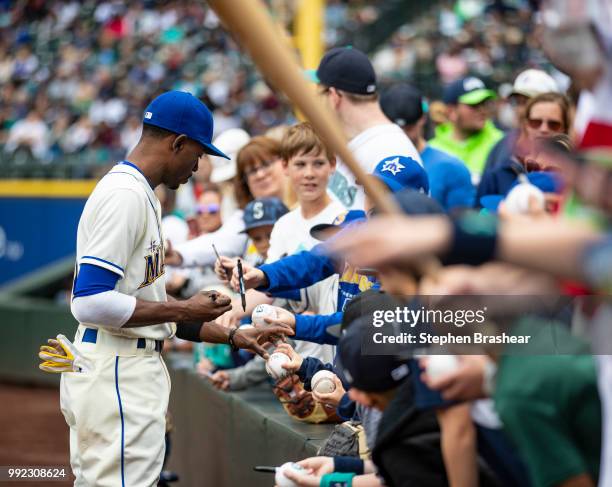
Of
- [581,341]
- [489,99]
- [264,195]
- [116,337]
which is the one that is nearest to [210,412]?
[264,195]

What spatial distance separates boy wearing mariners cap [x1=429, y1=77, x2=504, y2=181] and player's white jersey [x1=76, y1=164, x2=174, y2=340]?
3528mm

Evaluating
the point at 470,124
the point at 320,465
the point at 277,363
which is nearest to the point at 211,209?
the point at 470,124

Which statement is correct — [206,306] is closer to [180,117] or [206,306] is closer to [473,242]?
[180,117]

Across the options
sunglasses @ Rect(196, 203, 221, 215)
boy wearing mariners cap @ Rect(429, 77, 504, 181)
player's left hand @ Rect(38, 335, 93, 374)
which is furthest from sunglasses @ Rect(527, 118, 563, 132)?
player's left hand @ Rect(38, 335, 93, 374)

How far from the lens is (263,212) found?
5.46 m

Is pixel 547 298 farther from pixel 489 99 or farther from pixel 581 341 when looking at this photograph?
pixel 489 99

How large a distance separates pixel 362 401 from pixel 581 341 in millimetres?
634

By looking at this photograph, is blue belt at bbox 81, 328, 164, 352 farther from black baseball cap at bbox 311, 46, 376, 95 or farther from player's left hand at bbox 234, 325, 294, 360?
black baseball cap at bbox 311, 46, 376, 95

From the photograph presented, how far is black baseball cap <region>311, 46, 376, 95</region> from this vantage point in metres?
4.94

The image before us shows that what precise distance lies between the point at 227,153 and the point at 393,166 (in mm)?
2814

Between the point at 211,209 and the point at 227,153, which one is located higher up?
the point at 227,153

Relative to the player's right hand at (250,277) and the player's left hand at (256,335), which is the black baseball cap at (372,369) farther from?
the player's right hand at (250,277)

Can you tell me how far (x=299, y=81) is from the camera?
89.5 inches

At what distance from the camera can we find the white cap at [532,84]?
6.20m
